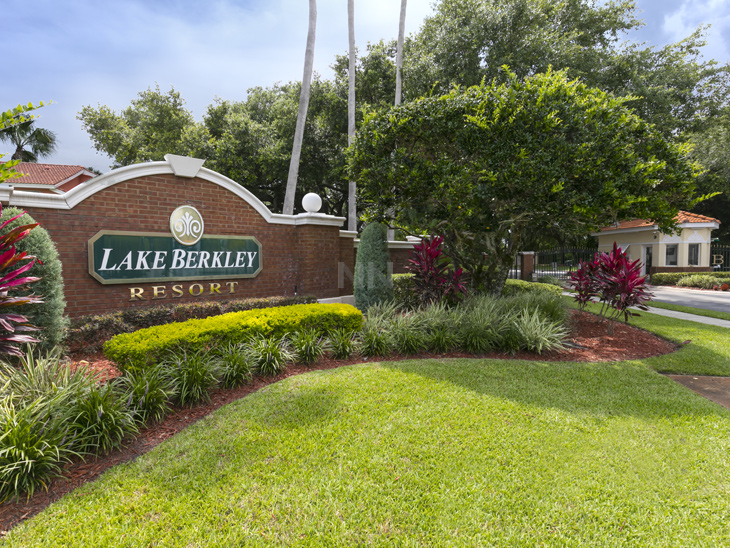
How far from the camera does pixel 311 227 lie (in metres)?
9.73

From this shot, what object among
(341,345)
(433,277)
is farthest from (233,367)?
(433,277)

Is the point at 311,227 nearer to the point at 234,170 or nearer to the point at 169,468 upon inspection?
the point at 169,468

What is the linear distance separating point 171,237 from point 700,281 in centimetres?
2389

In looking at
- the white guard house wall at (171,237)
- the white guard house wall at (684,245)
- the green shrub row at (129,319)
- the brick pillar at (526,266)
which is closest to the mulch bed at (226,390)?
the green shrub row at (129,319)

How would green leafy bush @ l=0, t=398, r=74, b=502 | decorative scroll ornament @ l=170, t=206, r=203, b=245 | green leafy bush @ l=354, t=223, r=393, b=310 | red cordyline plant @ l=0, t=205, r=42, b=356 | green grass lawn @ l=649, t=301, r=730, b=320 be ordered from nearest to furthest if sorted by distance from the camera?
green leafy bush @ l=0, t=398, r=74, b=502 → red cordyline plant @ l=0, t=205, r=42, b=356 → decorative scroll ornament @ l=170, t=206, r=203, b=245 → green leafy bush @ l=354, t=223, r=393, b=310 → green grass lawn @ l=649, t=301, r=730, b=320

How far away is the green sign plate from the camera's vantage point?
6883 millimetres

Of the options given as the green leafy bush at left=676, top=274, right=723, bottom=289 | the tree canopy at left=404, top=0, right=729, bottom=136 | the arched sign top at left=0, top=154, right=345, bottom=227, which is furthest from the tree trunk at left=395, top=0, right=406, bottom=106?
the green leafy bush at left=676, top=274, right=723, bottom=289

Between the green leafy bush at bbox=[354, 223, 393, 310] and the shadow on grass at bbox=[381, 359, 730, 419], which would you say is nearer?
the shadow on grass at bbox=[381, 359, 730, 419]

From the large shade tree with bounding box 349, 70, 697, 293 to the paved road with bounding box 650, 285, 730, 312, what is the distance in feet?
25.7

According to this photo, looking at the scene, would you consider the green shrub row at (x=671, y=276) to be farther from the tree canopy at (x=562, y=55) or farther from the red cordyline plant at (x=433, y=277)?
the red cordyline plant at (x=433, y=277)

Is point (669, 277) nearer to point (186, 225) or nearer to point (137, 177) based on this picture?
point (186, 225)

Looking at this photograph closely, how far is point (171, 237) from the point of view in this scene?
7.62 meters

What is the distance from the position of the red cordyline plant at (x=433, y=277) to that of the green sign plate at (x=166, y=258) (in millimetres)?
3865

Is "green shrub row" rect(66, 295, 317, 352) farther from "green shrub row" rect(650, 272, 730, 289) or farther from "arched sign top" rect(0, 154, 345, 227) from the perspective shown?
"green shrub row" rect(650, 272, 730, 289)
